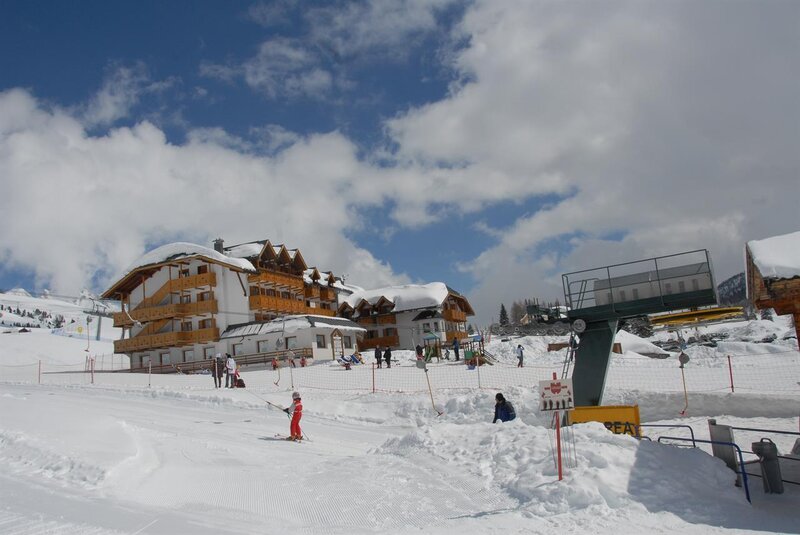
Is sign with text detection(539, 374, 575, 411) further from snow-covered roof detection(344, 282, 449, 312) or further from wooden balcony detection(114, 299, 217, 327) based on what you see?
snow-covered roof detection(344, 282, 449, 312)

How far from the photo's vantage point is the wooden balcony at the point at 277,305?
49.0 metres

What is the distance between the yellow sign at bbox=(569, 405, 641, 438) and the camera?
1353 centimetres

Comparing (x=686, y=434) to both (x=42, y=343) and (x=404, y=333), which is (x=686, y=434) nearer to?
(x=404, y=333)

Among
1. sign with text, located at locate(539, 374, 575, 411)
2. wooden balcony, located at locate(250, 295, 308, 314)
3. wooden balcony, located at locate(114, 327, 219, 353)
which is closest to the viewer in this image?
sign with text, located at locate(539, 374, 575, 411)

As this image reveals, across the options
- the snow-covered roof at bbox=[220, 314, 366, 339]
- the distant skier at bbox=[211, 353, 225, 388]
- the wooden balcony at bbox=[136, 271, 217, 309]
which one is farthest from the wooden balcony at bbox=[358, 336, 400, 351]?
the distant skier at bbox=[211, 353, 225, 388]

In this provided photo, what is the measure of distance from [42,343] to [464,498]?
3121 inches

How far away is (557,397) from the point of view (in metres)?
10.1

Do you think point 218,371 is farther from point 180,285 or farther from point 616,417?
point 180,285

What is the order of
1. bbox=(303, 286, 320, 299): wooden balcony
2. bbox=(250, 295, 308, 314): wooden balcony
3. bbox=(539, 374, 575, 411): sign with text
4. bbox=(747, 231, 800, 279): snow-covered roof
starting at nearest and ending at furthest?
bbox=(539, 374, 575, 411): sign with text, bbox=(747, 231, 800, 279): snow-covered roof, bbox=(250, 295, 308, 314): wooden balcony, bbox=(303, 286, 320, 299): wooden balcony

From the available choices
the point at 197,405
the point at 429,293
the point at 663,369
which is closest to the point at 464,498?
the point at 197,405

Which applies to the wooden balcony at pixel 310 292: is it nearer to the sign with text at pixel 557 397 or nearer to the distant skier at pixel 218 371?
the distant skier at pixel 218 371

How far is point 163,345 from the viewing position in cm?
4925

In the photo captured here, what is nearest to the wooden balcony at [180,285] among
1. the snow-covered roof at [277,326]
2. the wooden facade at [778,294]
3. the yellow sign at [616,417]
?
the snow-covered roof at [277,326]

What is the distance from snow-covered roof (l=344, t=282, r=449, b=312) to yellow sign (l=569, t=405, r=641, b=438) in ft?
146
